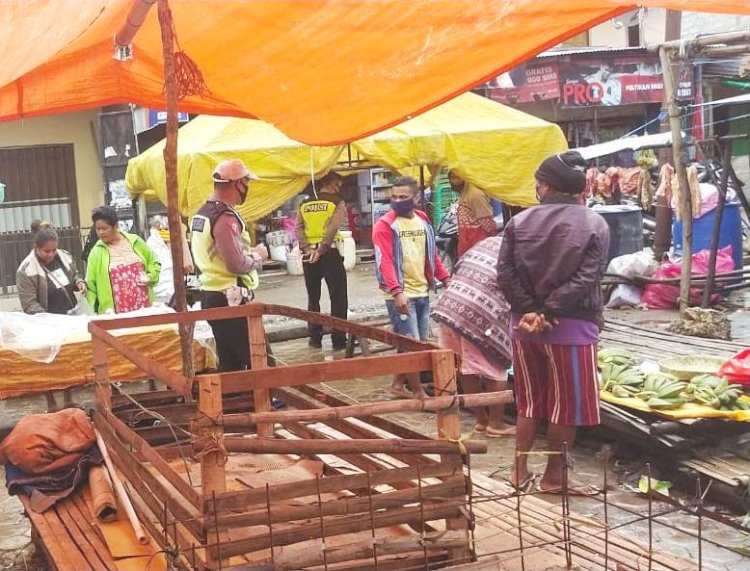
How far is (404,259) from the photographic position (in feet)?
26.6

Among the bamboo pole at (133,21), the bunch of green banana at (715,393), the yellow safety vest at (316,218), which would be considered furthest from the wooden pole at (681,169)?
the bamboo pole at (133,21)

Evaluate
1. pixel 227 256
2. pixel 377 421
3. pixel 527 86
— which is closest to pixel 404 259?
pixel 227 256

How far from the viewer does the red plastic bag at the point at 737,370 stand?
6.27 m

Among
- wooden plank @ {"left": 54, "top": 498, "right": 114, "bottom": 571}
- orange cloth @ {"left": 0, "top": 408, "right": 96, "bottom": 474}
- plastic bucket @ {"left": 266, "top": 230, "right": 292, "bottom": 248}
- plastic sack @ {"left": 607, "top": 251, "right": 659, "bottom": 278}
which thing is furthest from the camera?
plastic bucket @ {"left": 266, "top": 230, "right": 292, "bottom": 248}

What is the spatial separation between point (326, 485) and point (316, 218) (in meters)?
7.59

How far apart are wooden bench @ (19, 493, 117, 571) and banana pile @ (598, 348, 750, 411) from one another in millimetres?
3437

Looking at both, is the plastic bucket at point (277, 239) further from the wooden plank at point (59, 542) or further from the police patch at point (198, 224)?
the wooden plank at point (59, 542)

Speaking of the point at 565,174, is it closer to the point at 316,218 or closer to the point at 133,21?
the point at 133,21

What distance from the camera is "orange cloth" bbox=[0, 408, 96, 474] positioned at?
4.62 metres

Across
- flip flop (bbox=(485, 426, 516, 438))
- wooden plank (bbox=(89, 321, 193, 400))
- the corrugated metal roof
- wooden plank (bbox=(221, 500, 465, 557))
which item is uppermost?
the corrugated metal roof

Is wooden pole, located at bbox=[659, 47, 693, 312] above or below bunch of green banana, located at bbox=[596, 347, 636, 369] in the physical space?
above

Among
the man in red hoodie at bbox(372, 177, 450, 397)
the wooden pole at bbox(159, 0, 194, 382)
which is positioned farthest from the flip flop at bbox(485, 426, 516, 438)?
the wooden pole at bbox(159, 0, 194, 382)

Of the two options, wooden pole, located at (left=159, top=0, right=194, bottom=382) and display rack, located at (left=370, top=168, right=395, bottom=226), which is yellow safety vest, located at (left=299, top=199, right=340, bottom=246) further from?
display rack, located at (left=370, top=168, right=395, bottom=226)

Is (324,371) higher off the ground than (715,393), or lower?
higher
